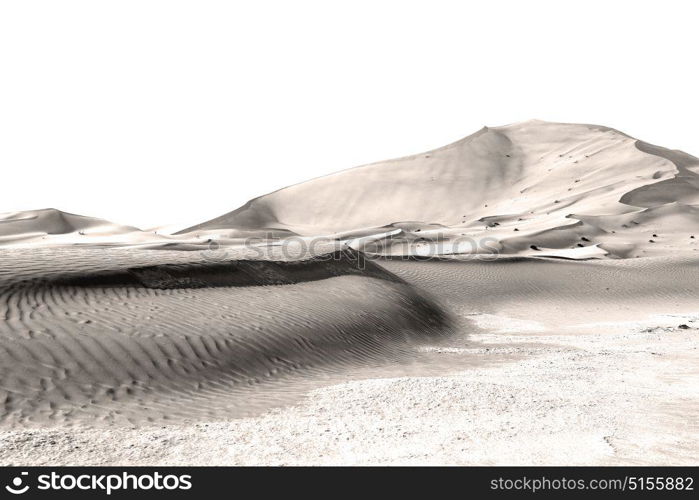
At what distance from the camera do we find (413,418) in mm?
7074

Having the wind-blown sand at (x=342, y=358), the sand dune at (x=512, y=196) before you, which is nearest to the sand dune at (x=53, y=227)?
the sand dune at (x=512, y=196)

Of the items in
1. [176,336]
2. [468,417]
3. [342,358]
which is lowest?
[342,358]

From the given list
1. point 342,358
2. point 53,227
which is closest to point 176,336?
point 342,358

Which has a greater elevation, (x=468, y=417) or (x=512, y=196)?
(x=512, y=196)

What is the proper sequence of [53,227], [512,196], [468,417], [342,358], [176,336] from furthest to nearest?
[512,196], [53,227], [342,358], [176,336], [468,417]

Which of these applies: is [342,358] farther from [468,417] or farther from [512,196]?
[512,196]

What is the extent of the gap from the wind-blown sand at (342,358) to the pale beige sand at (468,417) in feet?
0.12

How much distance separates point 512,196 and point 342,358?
4541cm

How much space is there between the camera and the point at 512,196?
5450 centimetres

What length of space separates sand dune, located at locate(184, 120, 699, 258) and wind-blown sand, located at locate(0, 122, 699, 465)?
5.94 metres

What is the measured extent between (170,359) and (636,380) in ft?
22.2

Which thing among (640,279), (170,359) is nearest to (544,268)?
(640,279)

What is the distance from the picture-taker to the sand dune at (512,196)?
109 ft
